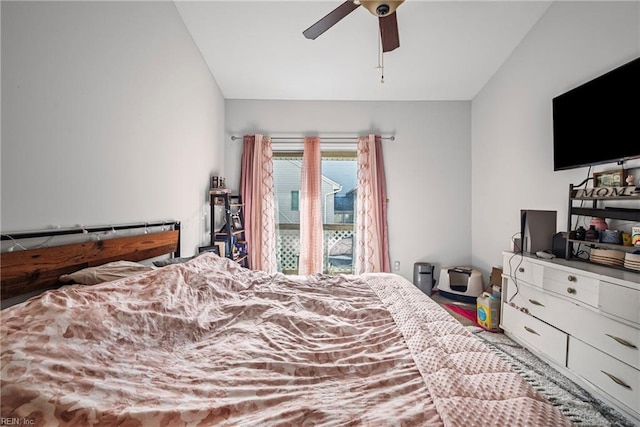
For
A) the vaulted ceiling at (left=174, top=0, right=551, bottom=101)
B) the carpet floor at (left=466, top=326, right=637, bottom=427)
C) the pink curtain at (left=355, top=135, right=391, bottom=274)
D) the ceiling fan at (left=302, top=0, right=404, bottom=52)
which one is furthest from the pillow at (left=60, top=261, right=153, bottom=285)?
the pink curtain at (left=355, top=135, right=391, bottom=274)

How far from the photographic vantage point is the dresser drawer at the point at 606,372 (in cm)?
141

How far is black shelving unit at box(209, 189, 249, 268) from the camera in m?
2.98

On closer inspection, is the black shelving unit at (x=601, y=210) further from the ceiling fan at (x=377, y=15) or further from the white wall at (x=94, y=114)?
the white wall at (x=94, y=114)

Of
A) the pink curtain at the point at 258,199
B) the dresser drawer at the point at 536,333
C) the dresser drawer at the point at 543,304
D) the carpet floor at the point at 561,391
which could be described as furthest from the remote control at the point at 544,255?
the pink curtain at the point at 258,199

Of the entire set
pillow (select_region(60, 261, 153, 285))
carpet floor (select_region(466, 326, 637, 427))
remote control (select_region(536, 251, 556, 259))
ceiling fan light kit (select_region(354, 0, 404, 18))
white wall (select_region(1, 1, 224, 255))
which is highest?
ceiling fan light kit (select_region(354, 0, 404, 18))

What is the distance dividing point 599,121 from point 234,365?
270cm

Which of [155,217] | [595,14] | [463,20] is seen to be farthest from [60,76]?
[595,14]

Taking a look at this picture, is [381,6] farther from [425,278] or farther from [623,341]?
[425,278]

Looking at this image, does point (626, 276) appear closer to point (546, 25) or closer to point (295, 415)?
point (295, 415)

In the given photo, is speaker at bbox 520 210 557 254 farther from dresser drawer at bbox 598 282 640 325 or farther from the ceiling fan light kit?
the ceiling fan light kit

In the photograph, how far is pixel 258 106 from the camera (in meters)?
3.71

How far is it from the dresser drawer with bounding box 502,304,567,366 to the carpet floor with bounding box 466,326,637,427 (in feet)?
0.38

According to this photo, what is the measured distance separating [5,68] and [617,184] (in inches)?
129

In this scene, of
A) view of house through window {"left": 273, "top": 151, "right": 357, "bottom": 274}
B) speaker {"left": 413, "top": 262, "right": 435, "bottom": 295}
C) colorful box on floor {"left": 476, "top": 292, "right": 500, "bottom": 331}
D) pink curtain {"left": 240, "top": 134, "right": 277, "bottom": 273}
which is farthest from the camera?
view of house through window {"left": 273, "top": 151, "right": 357, "bottom": 274}
